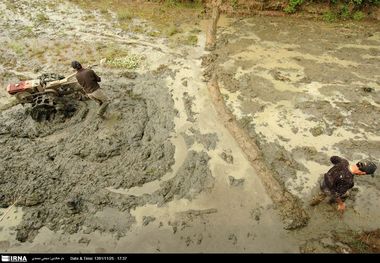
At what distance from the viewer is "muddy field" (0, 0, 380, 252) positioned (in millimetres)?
5809

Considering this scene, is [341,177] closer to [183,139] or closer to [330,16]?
[183,139]

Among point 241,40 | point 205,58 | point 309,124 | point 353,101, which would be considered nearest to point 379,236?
point 309,124

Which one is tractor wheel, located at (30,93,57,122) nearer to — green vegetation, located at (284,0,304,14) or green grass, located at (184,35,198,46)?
green grass, located at (184,35,198,46)

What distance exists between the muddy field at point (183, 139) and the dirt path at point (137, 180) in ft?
0.08

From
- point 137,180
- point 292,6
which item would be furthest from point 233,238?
point 292,6

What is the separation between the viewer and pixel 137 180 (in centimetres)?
655

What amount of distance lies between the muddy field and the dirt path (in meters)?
0.02

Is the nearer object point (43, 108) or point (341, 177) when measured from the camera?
point (341, 177)

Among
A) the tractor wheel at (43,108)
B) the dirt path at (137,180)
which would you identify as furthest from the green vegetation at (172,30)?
the tractor wheel at (43,108)

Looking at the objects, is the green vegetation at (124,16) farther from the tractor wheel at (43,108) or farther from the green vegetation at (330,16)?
the green vegetation at (330,16)

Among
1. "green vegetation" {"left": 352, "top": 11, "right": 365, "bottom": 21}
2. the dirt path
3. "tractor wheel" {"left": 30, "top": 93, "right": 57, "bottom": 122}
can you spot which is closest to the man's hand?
the dirt path

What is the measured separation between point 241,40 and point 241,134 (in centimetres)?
467

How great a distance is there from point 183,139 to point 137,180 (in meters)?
1.54
